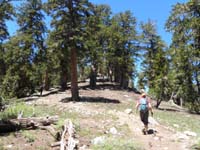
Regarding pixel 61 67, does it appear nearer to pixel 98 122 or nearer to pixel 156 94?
pixel 156 94

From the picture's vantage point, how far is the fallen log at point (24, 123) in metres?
13.8

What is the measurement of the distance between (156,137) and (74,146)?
4.86 m

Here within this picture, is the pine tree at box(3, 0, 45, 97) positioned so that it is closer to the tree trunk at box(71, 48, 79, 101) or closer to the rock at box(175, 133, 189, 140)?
the tree trunk at box(71, 48, 79, 101)

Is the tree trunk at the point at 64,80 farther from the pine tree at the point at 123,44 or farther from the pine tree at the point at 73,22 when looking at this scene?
the pine tree at the point at 73,22

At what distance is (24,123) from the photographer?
14.3 m

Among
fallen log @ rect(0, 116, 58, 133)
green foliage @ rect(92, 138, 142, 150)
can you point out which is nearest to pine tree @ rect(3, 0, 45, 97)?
fallen log @ rect(0, 116, 58, 133)

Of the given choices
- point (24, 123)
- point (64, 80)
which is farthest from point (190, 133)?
point (64, 80)

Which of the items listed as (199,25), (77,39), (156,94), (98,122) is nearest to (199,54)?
(199,25)

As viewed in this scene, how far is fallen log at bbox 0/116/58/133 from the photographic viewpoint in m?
13.8

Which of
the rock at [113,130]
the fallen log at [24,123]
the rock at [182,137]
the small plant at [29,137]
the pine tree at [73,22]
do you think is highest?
the pine tree at [73,22]

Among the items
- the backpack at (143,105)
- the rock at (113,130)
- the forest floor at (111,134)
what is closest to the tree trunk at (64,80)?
the forest floor at (111,134)

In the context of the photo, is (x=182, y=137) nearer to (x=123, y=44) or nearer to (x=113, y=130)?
(x=113, y=130)

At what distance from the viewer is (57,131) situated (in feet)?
45.2

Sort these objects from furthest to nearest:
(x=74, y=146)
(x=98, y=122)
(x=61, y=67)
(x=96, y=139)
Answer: (x=61, y=67), (x=98, y=122), (x=96, y=139), (x=74, y=146)
